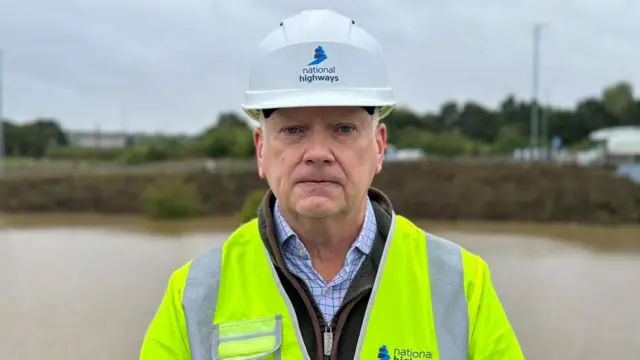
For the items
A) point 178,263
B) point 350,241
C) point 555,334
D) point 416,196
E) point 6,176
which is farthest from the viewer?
point 6,176

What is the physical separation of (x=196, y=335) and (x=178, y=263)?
53.8 feet

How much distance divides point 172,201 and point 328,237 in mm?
26890

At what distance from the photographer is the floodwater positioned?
11078 mm

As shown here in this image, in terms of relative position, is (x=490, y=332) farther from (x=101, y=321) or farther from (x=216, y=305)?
(x=101, y=321)

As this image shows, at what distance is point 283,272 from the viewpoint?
68.1 inches

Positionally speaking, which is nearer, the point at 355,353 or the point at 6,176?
the point at 355,353

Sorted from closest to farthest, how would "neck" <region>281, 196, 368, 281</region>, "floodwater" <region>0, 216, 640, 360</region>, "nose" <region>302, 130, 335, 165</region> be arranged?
"nose" <region>302, 130, 335, 165</region> < "neck" <region>281, 196, 368, 281</region> < "floodwater" <region>0, 216, 640, 360</region>

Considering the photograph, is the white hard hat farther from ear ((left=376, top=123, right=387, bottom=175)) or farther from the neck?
the neck

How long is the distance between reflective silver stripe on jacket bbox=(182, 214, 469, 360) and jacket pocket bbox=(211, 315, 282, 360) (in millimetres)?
25

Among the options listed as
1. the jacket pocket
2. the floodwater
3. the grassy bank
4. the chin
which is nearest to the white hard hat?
the chin

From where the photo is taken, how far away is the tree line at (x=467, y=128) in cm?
4359

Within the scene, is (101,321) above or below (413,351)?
below

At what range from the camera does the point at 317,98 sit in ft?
5.31

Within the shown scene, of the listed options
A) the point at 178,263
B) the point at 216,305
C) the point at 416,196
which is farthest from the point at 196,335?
the point at 416,196
